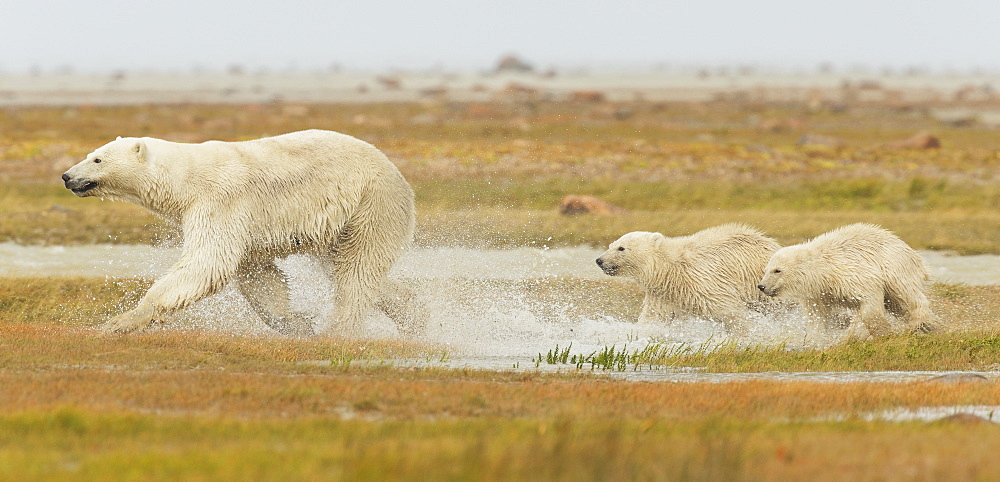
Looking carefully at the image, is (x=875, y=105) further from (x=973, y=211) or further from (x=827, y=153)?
(x=973, y=211)

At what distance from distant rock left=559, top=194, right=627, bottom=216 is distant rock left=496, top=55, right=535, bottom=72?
516 feet

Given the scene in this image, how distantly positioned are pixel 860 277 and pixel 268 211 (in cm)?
738

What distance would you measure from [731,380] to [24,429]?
6614 mm

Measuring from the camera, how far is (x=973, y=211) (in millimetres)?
27562

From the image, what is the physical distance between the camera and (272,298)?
13148mm

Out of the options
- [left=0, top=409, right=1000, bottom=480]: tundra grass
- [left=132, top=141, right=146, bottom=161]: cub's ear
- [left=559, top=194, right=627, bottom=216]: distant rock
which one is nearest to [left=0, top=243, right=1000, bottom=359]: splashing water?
[left=132, top=141, right=146, bottom=161]: cub's ear

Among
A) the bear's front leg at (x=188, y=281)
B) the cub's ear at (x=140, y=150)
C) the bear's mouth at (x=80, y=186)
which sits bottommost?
the bear's front leg at (x=188, y=281)

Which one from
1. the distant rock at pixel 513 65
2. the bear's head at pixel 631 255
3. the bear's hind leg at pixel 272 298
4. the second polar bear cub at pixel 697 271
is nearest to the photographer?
the bear's hind leg at pixel 272 298

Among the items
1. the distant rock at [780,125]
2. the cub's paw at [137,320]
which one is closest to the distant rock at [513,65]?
the distant rock at [780,125]

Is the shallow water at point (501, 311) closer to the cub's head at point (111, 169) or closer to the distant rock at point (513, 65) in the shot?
the cub's head at point (111, 169)

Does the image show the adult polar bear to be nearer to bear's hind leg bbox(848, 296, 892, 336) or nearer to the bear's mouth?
the bear's mouth

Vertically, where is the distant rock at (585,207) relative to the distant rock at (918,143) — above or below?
above

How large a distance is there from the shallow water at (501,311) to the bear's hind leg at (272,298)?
17.0 inches

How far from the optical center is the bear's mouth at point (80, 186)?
11.7 metres
